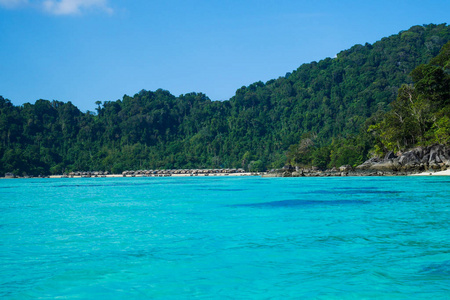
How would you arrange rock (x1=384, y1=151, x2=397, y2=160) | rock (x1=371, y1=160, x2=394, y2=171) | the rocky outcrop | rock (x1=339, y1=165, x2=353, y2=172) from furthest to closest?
1. rock (x1=339, y1=165, x2=353, y2=172)
2. rock (x1=384, y1=151, x2=397, y2=160)
3. rock (x1=371, y1=160, x2=394, y2=171)
4. the rocky outcrop

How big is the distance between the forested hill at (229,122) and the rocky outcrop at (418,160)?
169 feet

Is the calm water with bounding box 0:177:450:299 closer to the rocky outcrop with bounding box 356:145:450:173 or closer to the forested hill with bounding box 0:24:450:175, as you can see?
the rocky outcrop with bounding box 356:145:450:173

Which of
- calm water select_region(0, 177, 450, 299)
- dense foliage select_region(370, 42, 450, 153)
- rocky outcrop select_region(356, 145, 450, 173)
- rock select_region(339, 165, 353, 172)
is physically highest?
dense foliage select_region(370, 42, 450, 153)

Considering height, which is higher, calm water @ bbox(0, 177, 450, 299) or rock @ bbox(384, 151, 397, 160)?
rock @ bbox(384, 151, 397, 160)

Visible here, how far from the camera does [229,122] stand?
17250 cm

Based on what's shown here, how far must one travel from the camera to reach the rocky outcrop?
60250 millimetres

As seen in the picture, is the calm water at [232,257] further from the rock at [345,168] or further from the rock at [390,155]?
the rock at [345,168]

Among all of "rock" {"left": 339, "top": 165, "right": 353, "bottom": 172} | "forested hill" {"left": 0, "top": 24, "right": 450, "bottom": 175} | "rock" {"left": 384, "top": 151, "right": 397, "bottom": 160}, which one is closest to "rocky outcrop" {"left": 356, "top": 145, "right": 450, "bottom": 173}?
"rock" {"left": 384, "top": 151, "right": 397, "bottom": 160}

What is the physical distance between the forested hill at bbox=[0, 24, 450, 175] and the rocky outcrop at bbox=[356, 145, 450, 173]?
169 ft

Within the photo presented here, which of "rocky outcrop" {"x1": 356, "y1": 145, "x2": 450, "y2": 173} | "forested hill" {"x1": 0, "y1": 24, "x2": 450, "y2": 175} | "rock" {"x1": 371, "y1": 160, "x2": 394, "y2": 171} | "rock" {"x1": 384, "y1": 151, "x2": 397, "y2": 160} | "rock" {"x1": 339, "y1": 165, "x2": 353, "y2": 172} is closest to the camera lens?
"rocky outcrop" {"x1": 356, "y1": 145, "x2": 450, "y2": 173}

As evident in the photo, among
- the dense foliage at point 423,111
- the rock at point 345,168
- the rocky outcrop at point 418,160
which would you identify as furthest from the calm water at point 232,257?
the rock at point 345,168

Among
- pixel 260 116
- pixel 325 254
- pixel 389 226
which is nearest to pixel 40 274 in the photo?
pixel 325 254

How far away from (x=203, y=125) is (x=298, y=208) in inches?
6364

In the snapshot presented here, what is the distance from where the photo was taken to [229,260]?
10828mm
